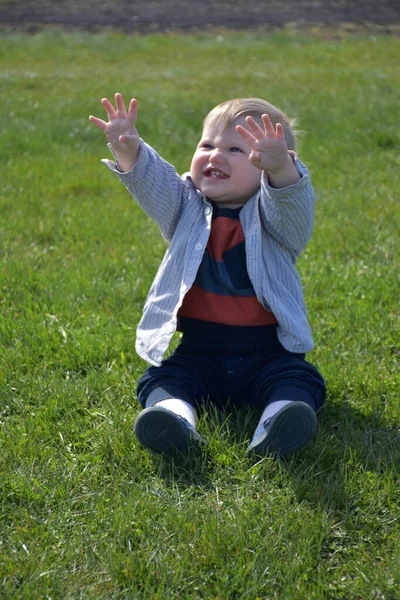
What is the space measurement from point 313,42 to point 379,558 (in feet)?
49.5

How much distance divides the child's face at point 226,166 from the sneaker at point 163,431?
901mm

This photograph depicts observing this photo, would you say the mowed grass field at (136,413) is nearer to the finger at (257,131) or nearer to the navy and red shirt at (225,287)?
the navy and red shirt at (225,287)

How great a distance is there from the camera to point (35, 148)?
7289 millimetres

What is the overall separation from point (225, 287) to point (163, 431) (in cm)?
66

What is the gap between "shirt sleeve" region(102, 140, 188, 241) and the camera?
3.03 metres

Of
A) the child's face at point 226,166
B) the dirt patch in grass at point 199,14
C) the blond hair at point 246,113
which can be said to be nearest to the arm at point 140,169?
the child's face at point 226,166

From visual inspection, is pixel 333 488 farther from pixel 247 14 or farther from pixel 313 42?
pixel 247 14

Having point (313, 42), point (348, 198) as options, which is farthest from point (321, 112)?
point (313, 42)

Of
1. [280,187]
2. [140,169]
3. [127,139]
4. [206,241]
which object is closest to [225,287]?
[206,241]

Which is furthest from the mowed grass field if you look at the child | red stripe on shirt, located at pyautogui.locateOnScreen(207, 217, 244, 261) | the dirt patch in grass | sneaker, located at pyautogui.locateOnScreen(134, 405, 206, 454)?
the dirt patch in grass

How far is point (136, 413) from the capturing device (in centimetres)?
306

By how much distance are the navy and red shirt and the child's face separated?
0.11 meters

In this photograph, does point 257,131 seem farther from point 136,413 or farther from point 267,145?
point 136,413

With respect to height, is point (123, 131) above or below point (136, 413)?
above
